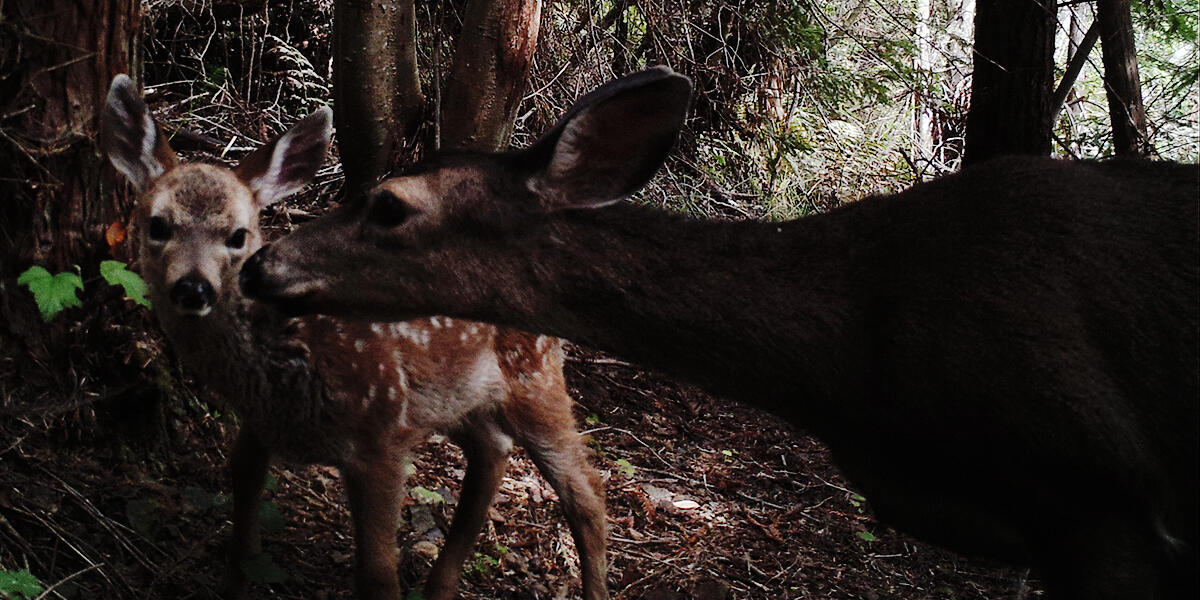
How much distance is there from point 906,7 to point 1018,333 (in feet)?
20.8

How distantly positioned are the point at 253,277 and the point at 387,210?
0.39 metres

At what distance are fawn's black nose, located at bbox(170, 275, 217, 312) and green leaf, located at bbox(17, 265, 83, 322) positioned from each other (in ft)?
0.91

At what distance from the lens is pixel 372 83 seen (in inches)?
194

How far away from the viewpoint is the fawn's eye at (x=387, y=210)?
2.93 m

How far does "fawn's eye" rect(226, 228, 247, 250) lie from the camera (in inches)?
152

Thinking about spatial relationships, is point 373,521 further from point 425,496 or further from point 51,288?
point 51,288

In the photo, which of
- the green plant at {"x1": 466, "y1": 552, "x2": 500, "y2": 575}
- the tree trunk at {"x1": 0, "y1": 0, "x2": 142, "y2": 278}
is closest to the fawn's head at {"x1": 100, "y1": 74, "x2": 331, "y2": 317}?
the tree trunk at {"x1": 0, "y1": 0, "x2": 142, "y2": 278}

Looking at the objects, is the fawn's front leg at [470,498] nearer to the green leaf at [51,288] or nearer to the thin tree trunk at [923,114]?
the green leaf at [51,288]

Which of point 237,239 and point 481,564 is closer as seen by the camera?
point 237,239

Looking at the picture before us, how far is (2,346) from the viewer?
3756 millimetres

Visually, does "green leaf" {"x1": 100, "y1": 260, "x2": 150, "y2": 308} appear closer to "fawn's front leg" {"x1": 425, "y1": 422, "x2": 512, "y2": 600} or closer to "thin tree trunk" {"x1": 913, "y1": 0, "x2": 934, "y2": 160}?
"fawn's front leg" {"x1": 425, "y1": 422, "x2": 512, "y2": 600}

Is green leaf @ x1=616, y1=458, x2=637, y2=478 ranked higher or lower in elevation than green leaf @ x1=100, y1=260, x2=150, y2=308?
lower

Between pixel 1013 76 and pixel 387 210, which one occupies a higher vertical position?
pixel 1013 76

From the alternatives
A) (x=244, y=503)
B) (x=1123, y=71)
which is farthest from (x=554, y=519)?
(x=1123, y=71)
